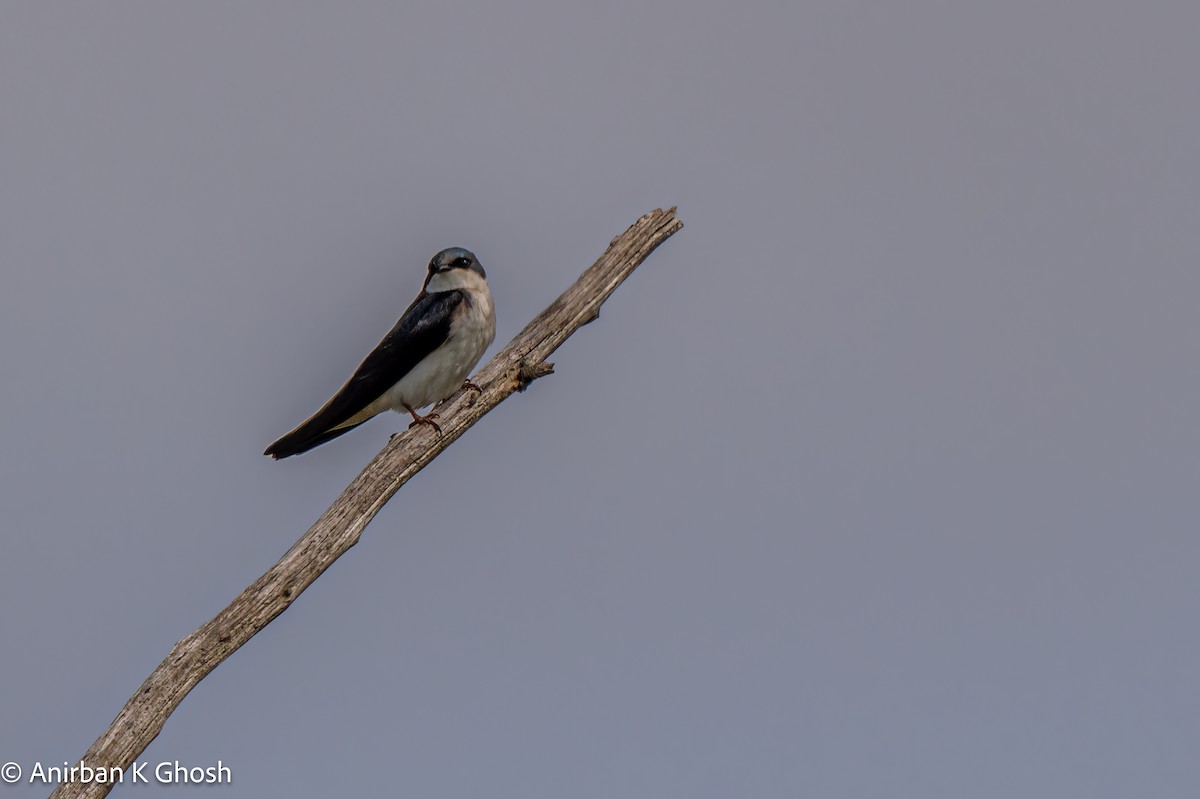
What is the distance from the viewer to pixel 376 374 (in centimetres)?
1380

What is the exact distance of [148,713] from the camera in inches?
388

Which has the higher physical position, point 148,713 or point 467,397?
point 467,397

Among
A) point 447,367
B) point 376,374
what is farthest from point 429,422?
point 376,374

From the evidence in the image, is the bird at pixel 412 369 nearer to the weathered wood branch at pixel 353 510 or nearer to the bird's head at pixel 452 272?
the bird's head at pixel 452 272

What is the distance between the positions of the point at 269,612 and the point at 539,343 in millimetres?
3256

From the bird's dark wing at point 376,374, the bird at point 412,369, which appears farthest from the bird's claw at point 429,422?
the bird's dark wing at point 376,374

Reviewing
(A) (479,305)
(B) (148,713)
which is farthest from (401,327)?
(B) (148,713)

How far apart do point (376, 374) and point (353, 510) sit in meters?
2.97

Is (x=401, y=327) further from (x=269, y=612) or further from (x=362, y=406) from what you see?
(x=269, y=612)

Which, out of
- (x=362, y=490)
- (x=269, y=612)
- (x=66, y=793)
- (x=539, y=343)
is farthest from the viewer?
(x=539, y=343)

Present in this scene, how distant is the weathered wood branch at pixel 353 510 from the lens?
9828 millimetres

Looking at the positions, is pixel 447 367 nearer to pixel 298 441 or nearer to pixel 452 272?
pixel 452 272

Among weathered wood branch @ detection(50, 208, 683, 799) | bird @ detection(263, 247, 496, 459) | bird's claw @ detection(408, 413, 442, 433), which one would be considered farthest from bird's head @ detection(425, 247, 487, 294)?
bird's claw @ detection(408, 413, 442, 433)

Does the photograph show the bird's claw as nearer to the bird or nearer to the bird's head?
the bird
